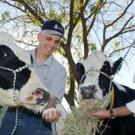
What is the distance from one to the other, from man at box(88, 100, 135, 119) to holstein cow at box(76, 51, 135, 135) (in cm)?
43

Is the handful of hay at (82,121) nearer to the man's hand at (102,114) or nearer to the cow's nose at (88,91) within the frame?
the cow's nose at (88,91)

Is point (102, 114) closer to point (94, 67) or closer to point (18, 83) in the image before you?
point (94, 67)

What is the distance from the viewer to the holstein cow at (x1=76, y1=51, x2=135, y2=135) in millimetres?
5289

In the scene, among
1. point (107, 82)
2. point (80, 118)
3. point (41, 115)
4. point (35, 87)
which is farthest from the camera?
point (107, 82)

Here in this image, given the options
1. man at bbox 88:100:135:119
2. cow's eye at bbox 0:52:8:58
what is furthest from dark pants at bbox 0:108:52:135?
man at bbox 88:100:135:119

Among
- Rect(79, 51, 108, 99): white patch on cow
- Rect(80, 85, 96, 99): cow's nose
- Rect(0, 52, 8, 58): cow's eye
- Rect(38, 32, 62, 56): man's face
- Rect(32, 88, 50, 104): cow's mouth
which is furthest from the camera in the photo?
Rect(79, 51, 108, 99): white patch on cow

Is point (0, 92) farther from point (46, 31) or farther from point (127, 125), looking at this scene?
point (127, 125)

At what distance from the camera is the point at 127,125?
5.50 metres

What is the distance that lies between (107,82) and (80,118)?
1.85ft

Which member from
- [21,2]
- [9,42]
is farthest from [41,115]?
[21,2]

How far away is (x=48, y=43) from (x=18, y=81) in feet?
1.76

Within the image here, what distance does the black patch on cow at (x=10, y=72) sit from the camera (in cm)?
405

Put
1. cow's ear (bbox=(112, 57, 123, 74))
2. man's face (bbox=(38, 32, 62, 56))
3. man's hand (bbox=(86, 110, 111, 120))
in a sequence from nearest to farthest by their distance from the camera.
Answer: man's face (bbox=(38, 32, 62, 56))
man's hand (bbox=(86, 110, 111, 120))
cow's ear (bbox=(112, 57, 123, 74))

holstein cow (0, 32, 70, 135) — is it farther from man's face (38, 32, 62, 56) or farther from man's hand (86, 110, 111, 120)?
man's hand (86, 110, 111, 120)
